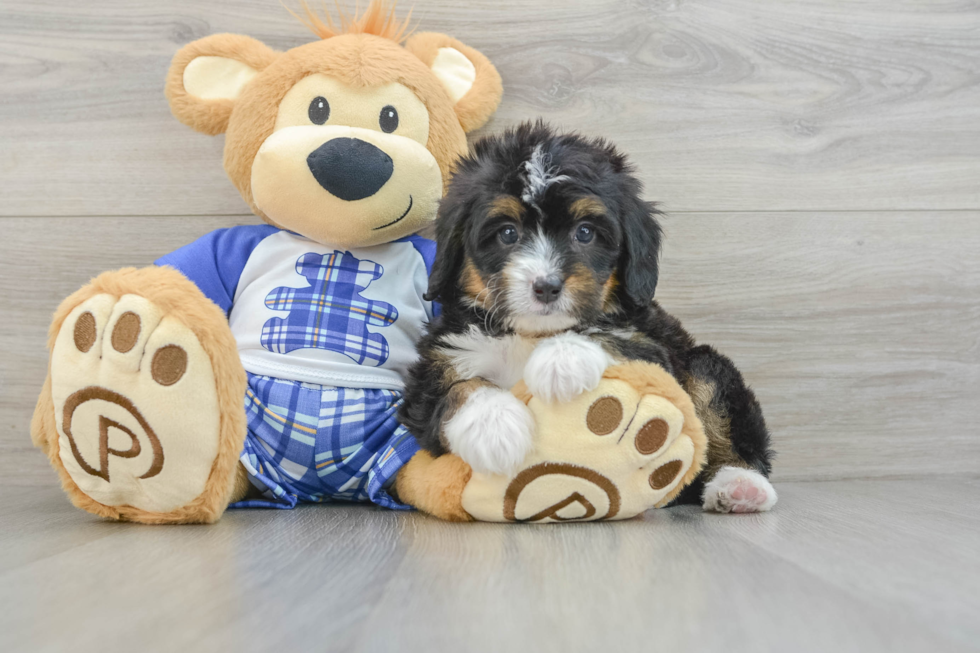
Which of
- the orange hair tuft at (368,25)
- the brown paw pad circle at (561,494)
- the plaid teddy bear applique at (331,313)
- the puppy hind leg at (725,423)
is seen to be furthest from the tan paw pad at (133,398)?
Result: the puppy hind leg at (725,423)

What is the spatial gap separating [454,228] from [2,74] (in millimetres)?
1714

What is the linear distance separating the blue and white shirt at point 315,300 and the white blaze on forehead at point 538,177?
1.70 ft

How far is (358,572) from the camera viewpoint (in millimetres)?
1162

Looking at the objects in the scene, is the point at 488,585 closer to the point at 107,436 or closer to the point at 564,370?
the point at 564,370

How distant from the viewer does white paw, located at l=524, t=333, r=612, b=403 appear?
145cm

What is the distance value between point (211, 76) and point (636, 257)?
130 centimetres

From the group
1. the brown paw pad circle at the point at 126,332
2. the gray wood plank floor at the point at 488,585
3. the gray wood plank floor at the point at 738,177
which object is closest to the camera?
the gray wood plank floor at the point at 488,585

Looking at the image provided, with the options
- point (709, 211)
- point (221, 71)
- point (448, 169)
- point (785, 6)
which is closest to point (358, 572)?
point (448, 169)

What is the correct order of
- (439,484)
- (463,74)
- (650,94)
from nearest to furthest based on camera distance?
(439,484) < (463,74) < (650,94)

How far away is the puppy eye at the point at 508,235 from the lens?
1567 millimetres

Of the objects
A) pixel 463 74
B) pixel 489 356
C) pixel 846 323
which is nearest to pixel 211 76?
pixel 463 74

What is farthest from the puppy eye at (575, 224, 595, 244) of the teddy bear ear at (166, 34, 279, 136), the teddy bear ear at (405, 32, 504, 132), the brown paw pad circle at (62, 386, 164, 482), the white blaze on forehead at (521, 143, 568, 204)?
the teddy bear ear at (166, 34, 279, 136)

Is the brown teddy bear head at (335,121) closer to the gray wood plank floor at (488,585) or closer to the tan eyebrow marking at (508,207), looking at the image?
the tan eyebrow marking at (508,207)

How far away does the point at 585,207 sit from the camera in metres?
1.54
